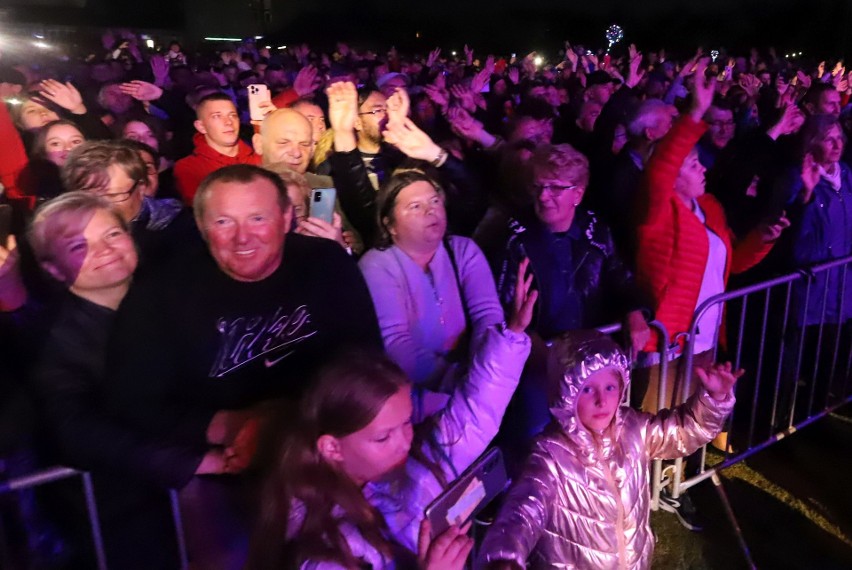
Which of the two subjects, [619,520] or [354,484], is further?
[619,520]

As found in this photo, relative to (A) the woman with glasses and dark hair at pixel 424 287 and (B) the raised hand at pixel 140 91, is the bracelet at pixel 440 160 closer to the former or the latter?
(A) the woman with glasses and dark hair at pixel 424 287

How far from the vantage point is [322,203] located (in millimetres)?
3068

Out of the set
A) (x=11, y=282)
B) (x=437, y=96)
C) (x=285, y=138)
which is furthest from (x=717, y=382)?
(x=437, y=96)

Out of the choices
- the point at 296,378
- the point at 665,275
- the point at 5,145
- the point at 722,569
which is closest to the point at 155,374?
the point at 296,378

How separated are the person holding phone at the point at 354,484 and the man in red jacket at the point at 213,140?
279 centimetres

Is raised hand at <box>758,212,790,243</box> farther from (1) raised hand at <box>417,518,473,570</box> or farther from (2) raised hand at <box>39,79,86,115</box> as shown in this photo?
(2) raised hand at <box>39,79,86,115</box>

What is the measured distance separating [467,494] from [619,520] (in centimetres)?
82

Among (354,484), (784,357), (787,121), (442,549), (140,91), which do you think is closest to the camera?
(442,549)

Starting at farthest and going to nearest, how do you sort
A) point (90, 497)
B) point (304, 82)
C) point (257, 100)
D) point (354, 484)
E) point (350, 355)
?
point (304, 82) < point (257, 100) < point (90, 497) < point (350, 355) < point (354, 484)

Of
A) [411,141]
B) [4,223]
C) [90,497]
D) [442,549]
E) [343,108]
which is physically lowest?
[90,497]

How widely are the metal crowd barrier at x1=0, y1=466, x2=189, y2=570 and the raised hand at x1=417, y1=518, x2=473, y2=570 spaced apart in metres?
1.01

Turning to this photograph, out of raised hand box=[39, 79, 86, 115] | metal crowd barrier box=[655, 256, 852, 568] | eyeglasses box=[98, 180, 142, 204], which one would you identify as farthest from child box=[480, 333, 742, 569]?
raised hand box=[39, 79, 86, 115]

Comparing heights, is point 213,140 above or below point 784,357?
above

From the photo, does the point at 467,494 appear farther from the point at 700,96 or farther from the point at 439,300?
the point at 700,96
